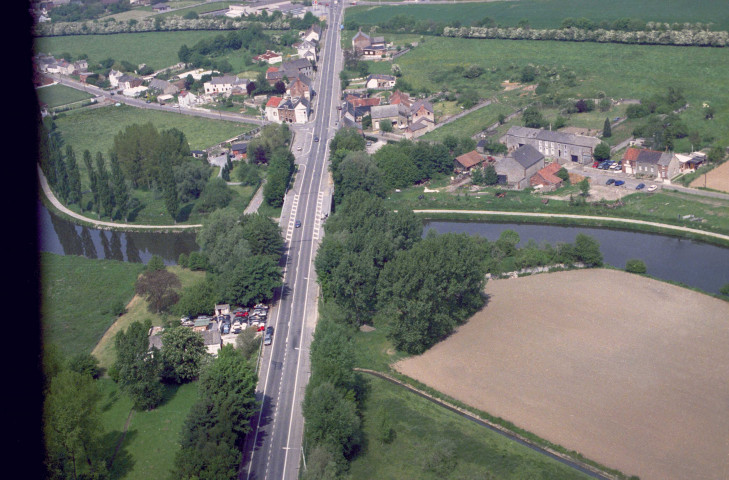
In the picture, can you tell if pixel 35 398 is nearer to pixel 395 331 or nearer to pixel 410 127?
pixel 395 331

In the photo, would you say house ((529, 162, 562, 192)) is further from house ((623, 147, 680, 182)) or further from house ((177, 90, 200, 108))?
house ((177, 90, 200, 108))

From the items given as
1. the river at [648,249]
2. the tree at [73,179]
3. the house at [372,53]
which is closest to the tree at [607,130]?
the river at [648,249]

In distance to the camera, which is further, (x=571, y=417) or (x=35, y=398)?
(x=571, y=417)

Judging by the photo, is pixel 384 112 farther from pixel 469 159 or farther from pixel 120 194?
pixel 120 194

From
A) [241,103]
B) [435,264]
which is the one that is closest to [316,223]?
[435,264]

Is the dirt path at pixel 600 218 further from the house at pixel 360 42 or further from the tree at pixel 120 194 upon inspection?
the house at pixel 360 42

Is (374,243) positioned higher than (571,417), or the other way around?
(374,243)
